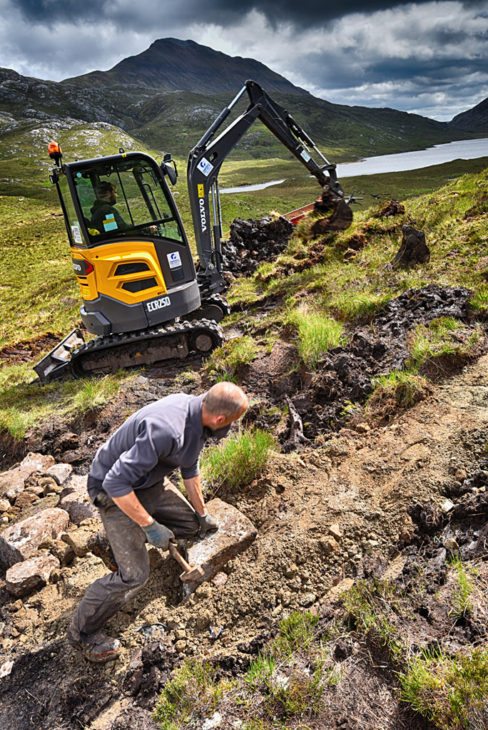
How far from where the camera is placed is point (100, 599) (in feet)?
11.3

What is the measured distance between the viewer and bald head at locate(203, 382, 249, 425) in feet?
10.1

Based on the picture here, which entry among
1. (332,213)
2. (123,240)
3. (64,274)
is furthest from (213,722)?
(64,274)

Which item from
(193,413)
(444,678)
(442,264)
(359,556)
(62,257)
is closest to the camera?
(444,678)

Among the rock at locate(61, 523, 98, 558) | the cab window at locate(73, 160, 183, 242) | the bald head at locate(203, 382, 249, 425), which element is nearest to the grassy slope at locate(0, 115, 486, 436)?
the cab window at locate(73, 160, 183, 242)

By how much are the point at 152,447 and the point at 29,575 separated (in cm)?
209

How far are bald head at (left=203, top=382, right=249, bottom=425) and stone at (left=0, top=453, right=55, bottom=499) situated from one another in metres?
3.63

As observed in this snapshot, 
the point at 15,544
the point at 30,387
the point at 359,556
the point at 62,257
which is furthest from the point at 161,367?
the point at 62,257

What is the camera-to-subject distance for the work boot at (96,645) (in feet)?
11.2

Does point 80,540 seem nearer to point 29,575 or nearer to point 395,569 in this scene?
point 29,575

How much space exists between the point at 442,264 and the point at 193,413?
6.22 meters

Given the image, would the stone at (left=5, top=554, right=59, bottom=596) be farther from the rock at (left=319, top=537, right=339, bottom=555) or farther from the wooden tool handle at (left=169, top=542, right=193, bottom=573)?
the rock at (left=319, top=537, right=339, bottom=555)

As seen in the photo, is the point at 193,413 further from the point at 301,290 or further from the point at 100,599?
the point at 301,290

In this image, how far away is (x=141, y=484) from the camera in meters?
3.43

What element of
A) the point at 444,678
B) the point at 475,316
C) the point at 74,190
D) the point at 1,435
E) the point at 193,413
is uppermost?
the point at 74,190
